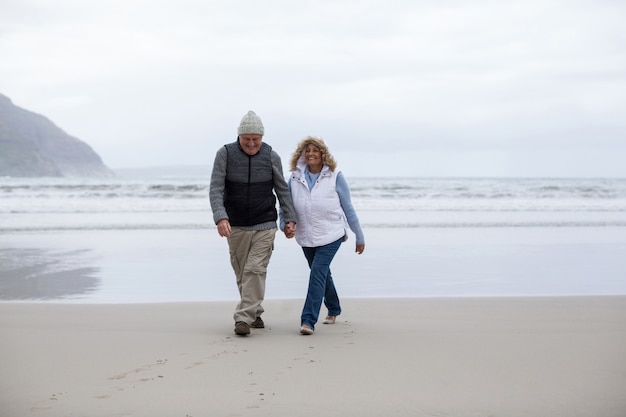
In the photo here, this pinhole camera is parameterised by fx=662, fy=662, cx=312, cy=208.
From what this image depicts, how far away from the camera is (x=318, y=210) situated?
552 cm

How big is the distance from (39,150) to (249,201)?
11342 cm

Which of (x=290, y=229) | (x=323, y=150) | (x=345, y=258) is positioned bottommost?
(x=345, y=258)

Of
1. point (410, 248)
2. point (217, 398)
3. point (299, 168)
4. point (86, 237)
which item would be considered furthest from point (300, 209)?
point (86, 237)

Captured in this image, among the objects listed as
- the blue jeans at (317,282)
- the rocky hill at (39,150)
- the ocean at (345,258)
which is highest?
the rocky hill at (39,150)

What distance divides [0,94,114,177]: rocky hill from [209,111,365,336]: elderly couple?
99317 mm

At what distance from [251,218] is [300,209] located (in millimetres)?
429

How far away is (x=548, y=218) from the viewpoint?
19000 mm

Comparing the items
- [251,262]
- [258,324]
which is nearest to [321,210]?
[251,262]

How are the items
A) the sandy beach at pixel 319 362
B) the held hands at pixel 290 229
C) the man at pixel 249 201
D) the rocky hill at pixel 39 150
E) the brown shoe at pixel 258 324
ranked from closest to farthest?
the sandy beach at pixel 319 362, the man at pixel 249 201, the held hands at pixel 290 229, the brown shoe at pixel 258 324, the rocky hill at pixel 39 150

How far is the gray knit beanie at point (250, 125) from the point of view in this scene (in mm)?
5266

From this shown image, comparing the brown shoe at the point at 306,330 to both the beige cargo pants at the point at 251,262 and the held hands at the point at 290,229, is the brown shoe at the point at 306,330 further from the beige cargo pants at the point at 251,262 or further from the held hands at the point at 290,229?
the held hands at the point at 290,229

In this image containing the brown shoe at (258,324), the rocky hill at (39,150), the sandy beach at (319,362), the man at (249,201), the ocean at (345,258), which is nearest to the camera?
the sandy beach at (319,362)

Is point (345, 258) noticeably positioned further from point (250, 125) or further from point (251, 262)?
point (250, 125)

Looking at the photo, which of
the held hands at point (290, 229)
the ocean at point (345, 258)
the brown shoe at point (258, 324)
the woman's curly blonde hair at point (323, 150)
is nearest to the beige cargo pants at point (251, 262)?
the held hands at point (290, 229)
